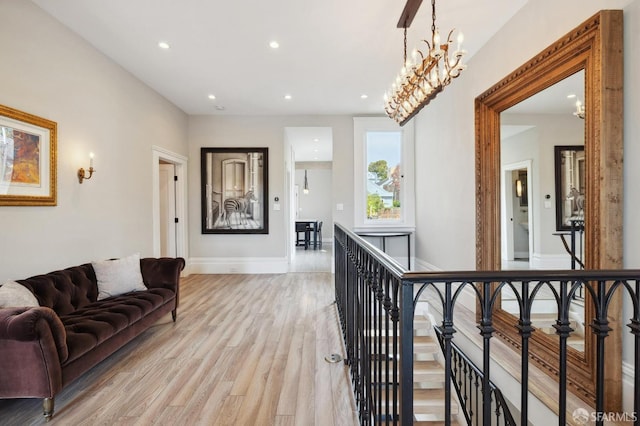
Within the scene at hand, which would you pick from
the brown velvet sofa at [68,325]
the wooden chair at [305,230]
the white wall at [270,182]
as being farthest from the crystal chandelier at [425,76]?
the wooden chair at [305,230]

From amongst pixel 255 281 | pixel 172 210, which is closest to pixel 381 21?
pixel 255 281

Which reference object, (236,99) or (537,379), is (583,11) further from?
(236,99)

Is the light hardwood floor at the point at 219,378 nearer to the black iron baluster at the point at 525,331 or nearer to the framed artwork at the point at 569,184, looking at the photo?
the black iron baluster at the point at 525,331

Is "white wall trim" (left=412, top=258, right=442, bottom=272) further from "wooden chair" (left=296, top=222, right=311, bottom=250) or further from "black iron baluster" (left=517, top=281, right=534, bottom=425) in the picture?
"wooden chair" (left=296, top=222, right=311, bottom=250)

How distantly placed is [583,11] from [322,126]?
4180 millimetres

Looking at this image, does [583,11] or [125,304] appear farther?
[125,304]

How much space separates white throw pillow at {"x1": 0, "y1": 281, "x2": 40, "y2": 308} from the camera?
201 cm

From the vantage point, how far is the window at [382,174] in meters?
5.71

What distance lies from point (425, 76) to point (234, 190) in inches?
166

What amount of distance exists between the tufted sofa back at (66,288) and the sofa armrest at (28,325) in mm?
596

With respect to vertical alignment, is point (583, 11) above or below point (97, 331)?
above

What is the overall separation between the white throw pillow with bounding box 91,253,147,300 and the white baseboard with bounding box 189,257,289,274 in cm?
261

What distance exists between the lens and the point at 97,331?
2.23 m

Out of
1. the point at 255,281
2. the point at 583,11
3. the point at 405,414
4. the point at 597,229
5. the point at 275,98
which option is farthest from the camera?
the point at 255,281
